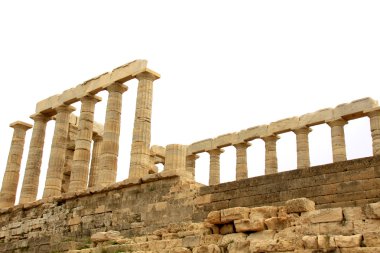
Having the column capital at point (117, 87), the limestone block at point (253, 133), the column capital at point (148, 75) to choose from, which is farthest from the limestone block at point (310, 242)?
the limestone block at point (253, 133)

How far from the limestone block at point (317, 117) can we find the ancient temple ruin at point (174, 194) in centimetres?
6

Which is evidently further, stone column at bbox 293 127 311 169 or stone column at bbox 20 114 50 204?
stone column at bbox 293 127 311 169

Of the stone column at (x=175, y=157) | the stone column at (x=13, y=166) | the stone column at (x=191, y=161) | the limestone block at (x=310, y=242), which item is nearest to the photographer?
the limestone block at (x=310, y=242)

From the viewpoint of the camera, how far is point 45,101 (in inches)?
1129

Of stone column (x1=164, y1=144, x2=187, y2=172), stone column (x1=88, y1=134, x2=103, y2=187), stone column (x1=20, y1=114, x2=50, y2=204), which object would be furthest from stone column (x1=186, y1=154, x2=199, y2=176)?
stone column (x1=20, y1=114, x2=50, y2=204)

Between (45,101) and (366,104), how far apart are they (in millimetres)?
18630

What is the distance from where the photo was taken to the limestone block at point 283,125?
28.1 metres

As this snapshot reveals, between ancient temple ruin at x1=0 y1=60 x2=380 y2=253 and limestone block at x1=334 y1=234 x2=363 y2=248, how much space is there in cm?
2

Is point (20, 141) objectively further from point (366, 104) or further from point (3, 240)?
point (366, 104)

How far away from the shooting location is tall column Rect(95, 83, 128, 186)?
22844 millimetres

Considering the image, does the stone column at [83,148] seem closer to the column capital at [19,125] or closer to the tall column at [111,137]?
the tall column at [111,137]

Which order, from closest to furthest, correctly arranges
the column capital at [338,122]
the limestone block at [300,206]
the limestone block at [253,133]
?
1. the limestone block at [300,206]
2. the column capital at [338,122]
3. the limestone block at [253,133]

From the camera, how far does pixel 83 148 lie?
81.8ft

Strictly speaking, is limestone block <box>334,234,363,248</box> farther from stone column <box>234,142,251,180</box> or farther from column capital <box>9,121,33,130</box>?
column capital <box>9,121,33,130</box>
